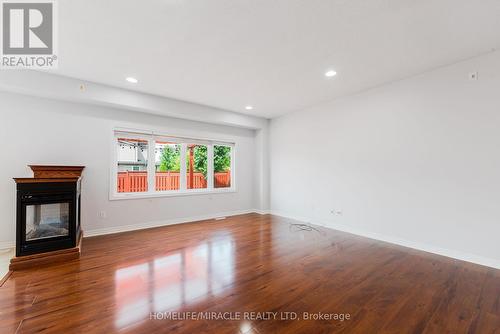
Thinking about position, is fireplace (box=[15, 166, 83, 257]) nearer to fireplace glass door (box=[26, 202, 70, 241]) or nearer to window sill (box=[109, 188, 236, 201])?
fireplace glass door (box=[26, 202, 70, 241])

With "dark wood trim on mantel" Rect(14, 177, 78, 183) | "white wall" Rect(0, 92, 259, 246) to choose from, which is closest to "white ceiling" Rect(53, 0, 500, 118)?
A: "white wall" Rect(0, 92, 259, 246)

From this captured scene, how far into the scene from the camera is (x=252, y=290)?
221 cm

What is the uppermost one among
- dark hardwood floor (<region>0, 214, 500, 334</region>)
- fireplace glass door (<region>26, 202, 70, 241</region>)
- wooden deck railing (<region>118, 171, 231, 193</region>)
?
wooden deck railing (<region>118, 171, 231, 193</region>)

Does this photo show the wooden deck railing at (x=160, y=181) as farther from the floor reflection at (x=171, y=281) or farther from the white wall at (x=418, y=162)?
the white wall at (x=418, y=162)

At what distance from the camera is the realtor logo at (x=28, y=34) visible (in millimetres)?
2041

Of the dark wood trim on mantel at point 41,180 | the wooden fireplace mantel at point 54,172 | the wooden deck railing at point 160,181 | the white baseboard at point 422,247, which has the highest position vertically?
the wooden fireplace mantel at point 54,172

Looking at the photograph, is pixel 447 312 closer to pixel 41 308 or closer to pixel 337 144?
pixel 337 144

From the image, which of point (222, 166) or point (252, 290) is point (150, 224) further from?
point (252, 290)

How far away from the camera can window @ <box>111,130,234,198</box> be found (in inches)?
174

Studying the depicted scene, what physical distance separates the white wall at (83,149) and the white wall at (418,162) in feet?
10.2

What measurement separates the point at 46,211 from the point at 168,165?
233 centimetres

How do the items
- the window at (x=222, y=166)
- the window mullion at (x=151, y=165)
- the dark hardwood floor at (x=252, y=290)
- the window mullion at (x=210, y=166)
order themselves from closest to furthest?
the dark hardwood floor at (x=252, y=290) → the window mullion at (x=151, y=165) → the window mullion at (x=210, y=166) → the window at (x=222, y=166)

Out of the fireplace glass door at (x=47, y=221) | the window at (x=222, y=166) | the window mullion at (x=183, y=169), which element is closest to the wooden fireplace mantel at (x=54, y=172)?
the fireplace glass door at (x=47, y=221)

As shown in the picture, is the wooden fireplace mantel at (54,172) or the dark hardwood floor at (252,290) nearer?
the dark hardwood floor at (252,290)
